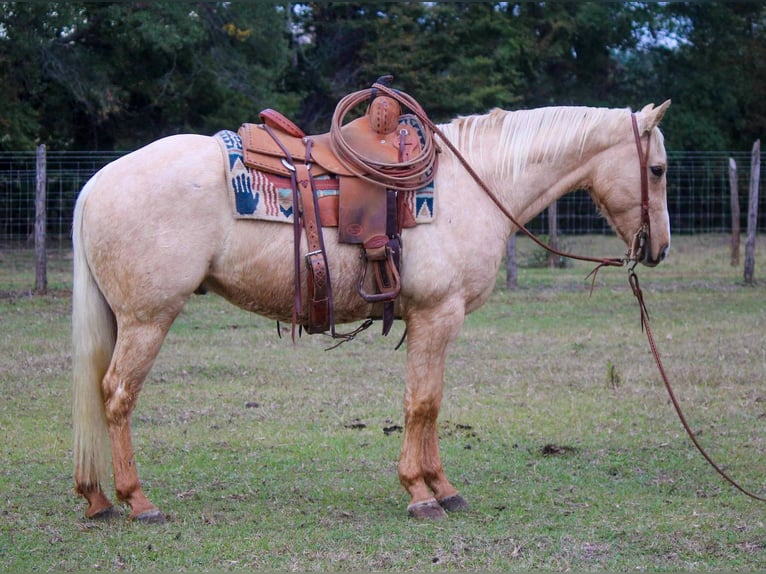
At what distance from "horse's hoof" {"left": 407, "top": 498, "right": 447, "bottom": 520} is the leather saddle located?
0.90m

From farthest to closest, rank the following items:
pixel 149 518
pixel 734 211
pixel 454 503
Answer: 1. pixel 734 211
2. pixel 454 503
3. pixel 149 518

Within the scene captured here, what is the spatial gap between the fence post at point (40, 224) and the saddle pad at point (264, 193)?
876 centimetres

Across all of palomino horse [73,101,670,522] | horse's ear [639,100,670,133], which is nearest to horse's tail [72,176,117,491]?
palomino horse [73,101,670,522]

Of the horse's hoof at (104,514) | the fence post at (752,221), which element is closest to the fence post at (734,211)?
the fence post at (752,221)

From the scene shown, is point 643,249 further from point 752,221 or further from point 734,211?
point 734,211

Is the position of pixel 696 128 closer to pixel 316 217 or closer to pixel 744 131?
pixel 744 131

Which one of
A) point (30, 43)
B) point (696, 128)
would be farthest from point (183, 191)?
point (696, 128)

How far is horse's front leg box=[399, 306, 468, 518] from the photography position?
4559 mm

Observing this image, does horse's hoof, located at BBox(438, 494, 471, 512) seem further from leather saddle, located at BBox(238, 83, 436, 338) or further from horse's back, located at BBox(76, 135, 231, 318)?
horse's back, located at BBox(76, 135, 231, 318)

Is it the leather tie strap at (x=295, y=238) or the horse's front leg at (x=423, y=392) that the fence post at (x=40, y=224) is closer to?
the leather tie strap at (x=295, y=238)

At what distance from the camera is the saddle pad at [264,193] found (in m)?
4.34

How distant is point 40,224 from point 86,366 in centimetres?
878

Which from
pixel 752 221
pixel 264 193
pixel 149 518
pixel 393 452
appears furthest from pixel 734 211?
pixel 149 518

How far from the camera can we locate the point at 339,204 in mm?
4461
